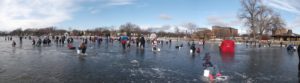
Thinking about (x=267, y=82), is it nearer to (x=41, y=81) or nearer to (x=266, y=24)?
(x=41, y=81)

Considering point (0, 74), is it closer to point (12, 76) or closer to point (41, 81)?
point (12, 76)

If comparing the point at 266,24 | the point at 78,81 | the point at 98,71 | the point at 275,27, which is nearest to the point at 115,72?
the point at 98,71

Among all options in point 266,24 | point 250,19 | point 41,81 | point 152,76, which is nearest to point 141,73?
point 152,76

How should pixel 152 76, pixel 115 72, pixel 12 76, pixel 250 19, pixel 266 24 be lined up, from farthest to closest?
pixel 266 24
pixel 250 19
pixel 115 72
pixel 152 76
pixel 12 76

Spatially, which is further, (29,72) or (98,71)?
(98,71)

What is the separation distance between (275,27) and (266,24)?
12.4 metres

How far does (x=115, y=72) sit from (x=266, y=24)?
242 feet

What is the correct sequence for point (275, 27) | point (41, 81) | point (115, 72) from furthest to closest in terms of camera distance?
point (275, 27)
point (115, 72)
point (41, 81)

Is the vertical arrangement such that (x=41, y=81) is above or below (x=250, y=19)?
below

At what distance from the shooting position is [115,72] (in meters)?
14.9

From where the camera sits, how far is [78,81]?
39.7ft

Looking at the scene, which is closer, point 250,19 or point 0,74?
point 0,74

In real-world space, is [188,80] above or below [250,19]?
below

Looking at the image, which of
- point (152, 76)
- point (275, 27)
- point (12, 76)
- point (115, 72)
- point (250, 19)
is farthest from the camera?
point (275, 27)
